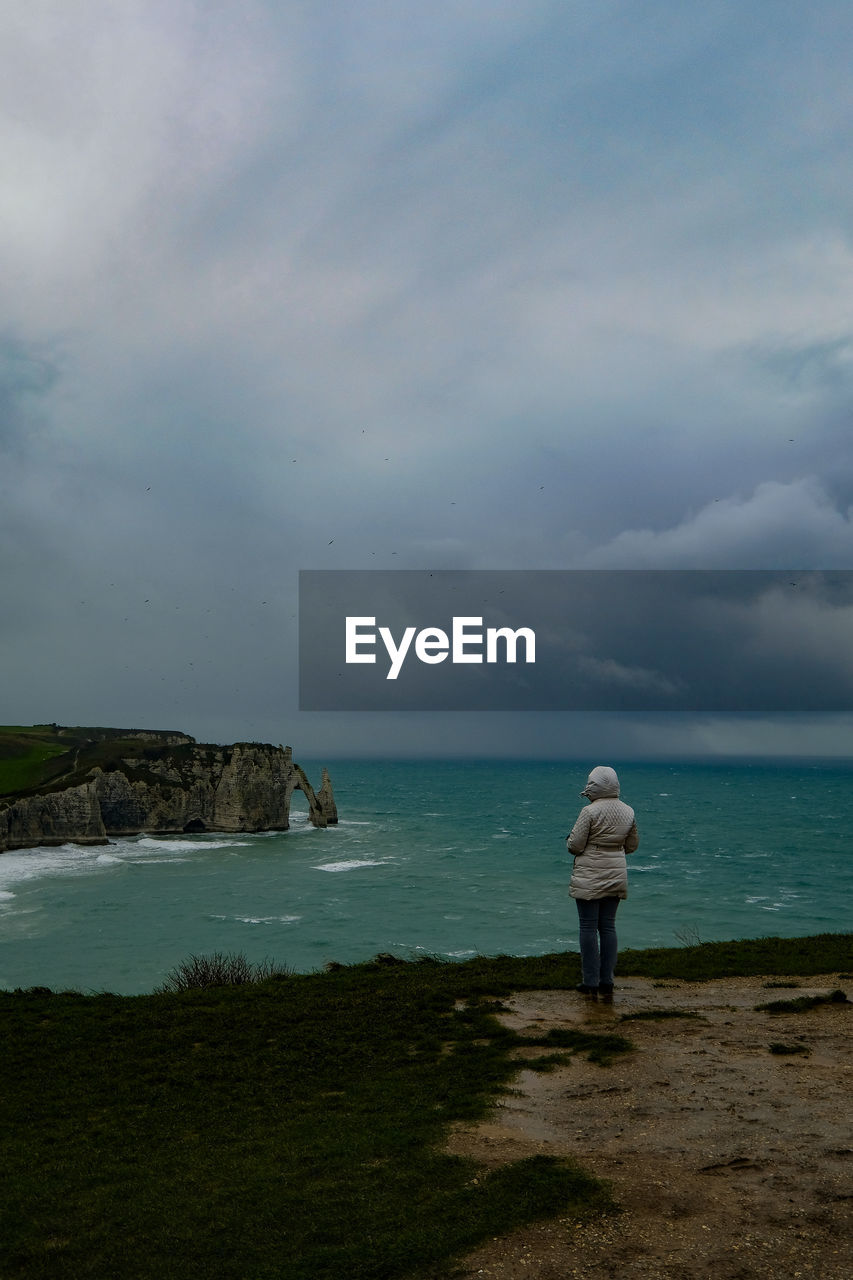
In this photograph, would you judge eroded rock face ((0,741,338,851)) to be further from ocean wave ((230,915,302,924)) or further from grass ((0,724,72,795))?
ocean wave ((230,915,302,924))

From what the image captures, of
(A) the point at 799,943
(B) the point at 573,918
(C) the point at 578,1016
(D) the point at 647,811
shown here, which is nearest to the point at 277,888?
(B) the point at 573,918

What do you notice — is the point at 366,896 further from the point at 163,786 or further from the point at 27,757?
the point at 27,757

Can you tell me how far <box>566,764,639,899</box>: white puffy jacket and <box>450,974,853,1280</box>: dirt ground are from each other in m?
1.70

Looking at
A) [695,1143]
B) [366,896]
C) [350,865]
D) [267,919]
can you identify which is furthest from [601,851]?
[350,865]

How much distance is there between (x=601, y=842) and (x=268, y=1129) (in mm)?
5322

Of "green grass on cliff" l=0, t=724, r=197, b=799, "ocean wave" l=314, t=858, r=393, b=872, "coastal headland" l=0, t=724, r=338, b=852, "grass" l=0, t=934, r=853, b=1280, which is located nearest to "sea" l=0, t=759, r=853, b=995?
"ocean wave" l=314, t=858, r=393, b=872

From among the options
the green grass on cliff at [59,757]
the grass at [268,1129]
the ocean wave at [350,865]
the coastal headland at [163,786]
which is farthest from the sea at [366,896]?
the grass at [268,1129]

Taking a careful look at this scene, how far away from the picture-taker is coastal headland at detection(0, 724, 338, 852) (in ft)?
236

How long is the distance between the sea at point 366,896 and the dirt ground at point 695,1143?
10.1 m

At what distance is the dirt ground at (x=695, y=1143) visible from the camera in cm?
493

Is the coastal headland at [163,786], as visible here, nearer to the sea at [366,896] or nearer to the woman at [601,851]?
the sea at [366,896]

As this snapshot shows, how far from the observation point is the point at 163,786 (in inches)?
3233

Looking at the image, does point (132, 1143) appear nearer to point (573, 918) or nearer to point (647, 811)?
point (573, 918)

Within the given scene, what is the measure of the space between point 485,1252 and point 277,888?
49054 millimetres
